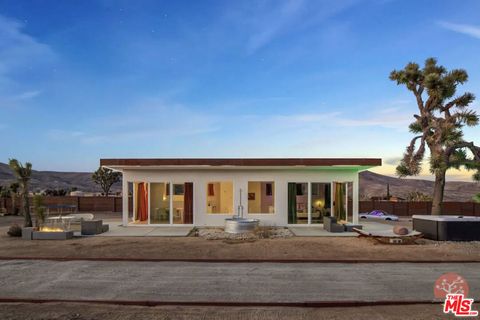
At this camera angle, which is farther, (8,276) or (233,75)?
(233,75)

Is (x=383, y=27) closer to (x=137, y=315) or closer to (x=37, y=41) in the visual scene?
(x=137, y=315)

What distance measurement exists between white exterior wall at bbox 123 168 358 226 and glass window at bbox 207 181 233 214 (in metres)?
0.64

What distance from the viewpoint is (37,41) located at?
19.6m

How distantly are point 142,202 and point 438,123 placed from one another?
52.6ft

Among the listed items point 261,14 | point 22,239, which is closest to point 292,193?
point 261,14

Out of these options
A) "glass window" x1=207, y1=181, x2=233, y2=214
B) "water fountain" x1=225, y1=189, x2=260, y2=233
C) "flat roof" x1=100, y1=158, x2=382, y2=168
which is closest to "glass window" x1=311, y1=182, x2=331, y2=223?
"flat roof" x1=100, y1=158, x2=382, y2=168

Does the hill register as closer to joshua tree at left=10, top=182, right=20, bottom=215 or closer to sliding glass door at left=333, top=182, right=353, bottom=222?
joshua tree at left=10, top=182, right=20, bottom=215

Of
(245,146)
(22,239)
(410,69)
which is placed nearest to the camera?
(22,239)

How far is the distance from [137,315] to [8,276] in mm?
4384

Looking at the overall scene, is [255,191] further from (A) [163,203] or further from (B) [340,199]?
(A) [163,203]

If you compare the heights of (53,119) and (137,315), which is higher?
(53,119)

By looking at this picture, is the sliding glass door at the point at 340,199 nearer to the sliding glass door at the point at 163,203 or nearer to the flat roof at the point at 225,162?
the flat roof at the point at 225,162

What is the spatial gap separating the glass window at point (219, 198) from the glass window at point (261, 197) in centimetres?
116

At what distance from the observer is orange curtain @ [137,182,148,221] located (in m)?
18.6
